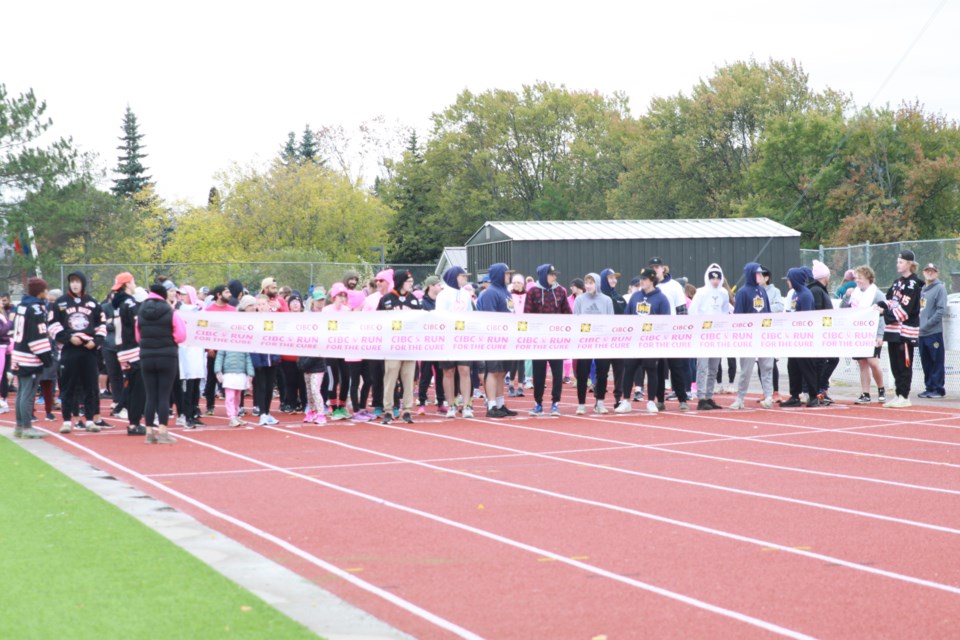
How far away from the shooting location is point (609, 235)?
132 feet

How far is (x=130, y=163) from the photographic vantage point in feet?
283

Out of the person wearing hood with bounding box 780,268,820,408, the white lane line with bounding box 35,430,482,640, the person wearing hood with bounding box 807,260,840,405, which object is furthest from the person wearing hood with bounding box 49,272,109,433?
the person wearing hood with bounding box 807,260,840,405

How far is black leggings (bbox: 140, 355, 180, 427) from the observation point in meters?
14.0

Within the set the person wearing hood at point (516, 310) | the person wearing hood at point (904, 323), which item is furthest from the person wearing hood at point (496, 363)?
the person wearing hood at point (904, 323)

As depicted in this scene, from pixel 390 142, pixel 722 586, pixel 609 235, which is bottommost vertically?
pixel 722 586

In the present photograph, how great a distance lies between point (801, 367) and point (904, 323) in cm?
164

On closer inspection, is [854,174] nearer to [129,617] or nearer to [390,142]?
[390,142]

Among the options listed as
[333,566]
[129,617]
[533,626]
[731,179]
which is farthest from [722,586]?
[731,179]

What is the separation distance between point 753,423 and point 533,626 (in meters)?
10.5

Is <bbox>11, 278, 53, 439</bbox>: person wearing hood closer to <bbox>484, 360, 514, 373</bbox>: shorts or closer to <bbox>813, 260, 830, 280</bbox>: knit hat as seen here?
<bbox>484, 360, 514, 373</bbox>: shorts

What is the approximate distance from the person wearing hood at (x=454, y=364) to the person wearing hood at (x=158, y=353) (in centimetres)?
430

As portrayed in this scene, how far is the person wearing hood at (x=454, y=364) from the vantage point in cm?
1703

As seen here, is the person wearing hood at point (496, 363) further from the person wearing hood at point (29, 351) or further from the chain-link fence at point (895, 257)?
the chain-link fence at point (895, 257)

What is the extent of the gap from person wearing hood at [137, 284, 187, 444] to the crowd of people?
0.01 m
